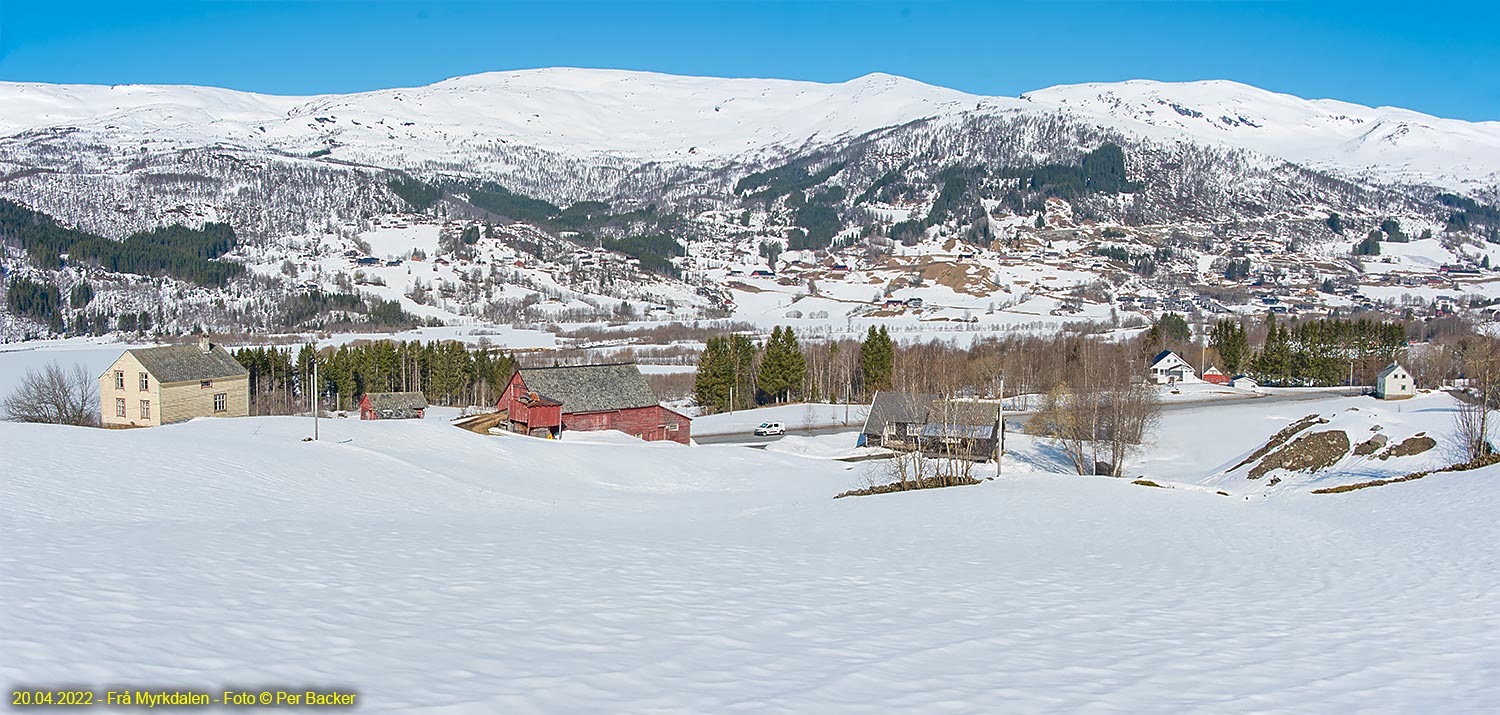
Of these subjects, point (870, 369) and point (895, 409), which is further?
point (870, 369)

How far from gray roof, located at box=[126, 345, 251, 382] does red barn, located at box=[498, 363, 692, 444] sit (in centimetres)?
1577

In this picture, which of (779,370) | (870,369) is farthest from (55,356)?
(870,369)

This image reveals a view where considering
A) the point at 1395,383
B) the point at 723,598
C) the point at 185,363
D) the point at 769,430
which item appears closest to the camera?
the point at 723,598

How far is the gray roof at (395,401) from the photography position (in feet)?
214

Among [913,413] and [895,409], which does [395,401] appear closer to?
[895,409]

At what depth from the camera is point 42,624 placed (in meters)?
7.32

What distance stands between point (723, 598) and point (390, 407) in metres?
60.6

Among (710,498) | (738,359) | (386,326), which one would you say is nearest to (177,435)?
(710,498)

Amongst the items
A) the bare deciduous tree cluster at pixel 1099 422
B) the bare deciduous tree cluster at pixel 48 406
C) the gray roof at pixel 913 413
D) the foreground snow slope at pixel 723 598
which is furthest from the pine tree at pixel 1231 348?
the bare deciduous tree cluster at pixel 48 406

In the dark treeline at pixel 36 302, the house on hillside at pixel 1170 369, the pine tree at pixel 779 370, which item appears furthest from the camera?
the dark treeline at pixel 36 302

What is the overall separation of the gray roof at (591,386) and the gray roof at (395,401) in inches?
692

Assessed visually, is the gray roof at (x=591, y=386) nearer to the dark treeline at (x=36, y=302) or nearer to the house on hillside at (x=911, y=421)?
the house on hillside at (x=911, y=421)

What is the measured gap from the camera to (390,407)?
65.6 m

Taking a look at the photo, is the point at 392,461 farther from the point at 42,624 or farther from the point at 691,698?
the point at 691,698
